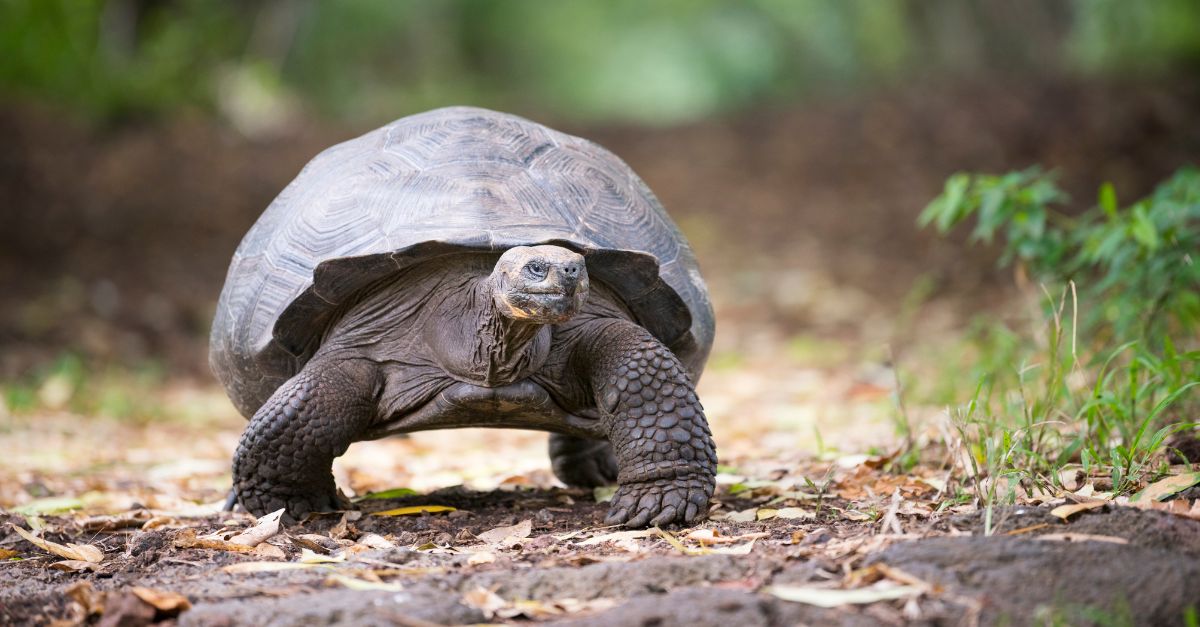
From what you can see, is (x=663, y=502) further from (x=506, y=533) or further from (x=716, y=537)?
(x=506, y=533)

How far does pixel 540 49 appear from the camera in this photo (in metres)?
30.7

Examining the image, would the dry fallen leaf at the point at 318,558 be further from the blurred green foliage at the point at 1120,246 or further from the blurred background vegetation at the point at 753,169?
the blurred green foliage at the point at 1120,246

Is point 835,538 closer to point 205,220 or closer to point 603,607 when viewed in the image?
point 603,607

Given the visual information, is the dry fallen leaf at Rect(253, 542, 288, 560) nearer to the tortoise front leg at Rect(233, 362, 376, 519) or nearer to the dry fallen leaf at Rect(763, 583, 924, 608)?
the tortoise front leg at Rect(233, 362, 376, 519)

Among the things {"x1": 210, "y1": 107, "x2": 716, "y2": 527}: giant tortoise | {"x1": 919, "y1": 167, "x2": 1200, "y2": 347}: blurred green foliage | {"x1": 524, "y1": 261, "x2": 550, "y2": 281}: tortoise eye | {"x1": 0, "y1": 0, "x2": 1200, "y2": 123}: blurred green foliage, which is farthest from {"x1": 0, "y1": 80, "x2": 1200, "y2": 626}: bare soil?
{"x1": 919, "y1": 167, "x2": 1200, "y2": 347}: blurred green foliage

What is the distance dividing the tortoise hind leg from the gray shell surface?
2.06ft

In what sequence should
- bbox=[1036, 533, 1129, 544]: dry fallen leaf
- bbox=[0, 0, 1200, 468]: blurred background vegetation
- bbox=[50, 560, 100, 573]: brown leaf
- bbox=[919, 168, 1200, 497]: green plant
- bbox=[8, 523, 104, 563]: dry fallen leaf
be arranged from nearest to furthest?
bbox=[1036, 533, 1129, 544]: dry fallen leaf
bbox=[50, 560, 100, 573]: brown leaf
bbox=[8, 523, 104, 563]: dry fallen leaf
bbox=[919, 168, 1200, 497]: green plant
bbox=[0, 0, 1200, 468]: blurred background vegetation

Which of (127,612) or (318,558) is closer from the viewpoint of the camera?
(127,612)

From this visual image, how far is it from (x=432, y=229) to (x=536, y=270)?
50 cm

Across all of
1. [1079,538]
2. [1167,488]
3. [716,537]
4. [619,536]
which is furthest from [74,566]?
[1167,488]

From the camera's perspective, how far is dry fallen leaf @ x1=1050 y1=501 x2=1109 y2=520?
2.91 meters

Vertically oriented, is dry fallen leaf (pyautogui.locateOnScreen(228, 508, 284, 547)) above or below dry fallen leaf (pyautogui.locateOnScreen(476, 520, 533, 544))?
above

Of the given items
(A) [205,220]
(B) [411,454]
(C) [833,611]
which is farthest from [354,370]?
(A) [205,220]

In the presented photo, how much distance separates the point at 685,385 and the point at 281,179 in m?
10.3
